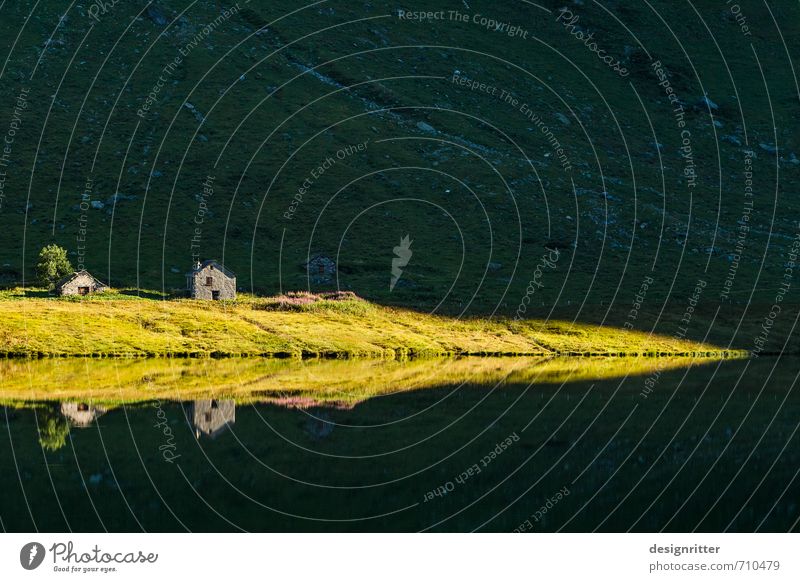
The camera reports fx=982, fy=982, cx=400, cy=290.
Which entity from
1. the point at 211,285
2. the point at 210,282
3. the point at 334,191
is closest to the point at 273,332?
the point at 211,285

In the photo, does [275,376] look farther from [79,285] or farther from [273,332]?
[79,285]

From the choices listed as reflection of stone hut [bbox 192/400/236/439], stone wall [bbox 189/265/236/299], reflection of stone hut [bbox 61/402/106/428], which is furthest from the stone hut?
reflection of stone hut [bbox 61/402/106/428]

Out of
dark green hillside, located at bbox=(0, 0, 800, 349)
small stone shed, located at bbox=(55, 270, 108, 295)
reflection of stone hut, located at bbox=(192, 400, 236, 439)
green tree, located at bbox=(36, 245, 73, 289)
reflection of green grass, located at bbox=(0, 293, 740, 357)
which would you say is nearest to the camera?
reflection of stone hut, located at bbox=(192, 400, 236, 439)

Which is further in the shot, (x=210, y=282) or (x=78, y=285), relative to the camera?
(x=210, y=282)

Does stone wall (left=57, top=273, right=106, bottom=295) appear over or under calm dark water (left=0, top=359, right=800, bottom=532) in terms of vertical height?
over
